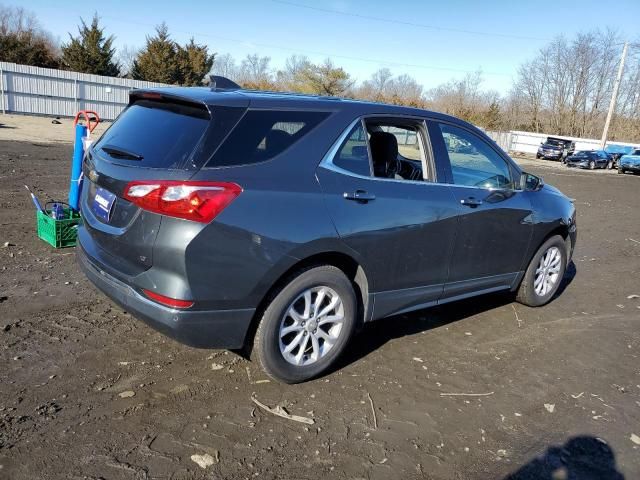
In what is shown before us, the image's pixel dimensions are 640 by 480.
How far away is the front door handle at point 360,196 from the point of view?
11.8 feet

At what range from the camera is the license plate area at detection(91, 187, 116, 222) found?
11.0ft

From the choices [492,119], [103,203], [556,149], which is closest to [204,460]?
[103,203]

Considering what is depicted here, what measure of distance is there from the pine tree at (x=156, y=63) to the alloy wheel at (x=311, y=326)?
1689 inches

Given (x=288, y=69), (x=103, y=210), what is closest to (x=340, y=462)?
(x=103, y=210)

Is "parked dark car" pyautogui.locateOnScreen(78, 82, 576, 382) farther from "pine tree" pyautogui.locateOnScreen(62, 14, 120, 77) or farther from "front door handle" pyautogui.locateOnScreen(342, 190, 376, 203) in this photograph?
"pine tree" pyautogui.locateOnScreen(62, 14, 120, 77)

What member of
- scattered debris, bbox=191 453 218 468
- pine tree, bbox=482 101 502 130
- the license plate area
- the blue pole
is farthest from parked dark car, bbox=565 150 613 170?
scattered debris, bbox=191 453 218 468

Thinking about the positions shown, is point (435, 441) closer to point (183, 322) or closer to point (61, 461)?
point (183, 322)

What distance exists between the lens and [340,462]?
289cm

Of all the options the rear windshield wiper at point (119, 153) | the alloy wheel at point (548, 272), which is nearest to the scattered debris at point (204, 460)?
the rear windshield wiper at point (119, 153)

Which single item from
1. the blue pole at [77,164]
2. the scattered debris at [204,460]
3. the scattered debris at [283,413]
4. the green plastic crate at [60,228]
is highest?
the blue pole at [77,164]

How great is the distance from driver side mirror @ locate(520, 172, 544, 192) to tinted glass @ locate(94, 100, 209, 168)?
324cm

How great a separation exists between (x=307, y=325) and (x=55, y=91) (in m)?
32.2

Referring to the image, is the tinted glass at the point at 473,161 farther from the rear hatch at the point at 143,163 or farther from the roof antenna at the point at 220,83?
the rear hatch at the point at 143,163

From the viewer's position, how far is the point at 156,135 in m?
3.40
